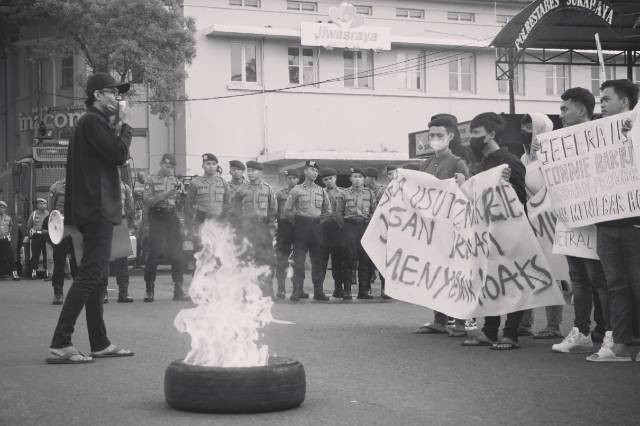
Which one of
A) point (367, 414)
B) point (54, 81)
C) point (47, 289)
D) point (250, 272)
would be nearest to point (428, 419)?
point (367, 414)

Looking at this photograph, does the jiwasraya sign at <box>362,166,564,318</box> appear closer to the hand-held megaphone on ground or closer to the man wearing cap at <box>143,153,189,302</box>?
the hand-held megaphone on ground

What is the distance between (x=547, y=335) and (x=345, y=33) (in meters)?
31.8

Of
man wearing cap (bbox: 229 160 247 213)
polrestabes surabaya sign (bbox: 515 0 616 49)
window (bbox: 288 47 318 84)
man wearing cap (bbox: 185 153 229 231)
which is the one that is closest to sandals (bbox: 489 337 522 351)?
polrestabes surabaya sign (bbox: 515 0 616 49)

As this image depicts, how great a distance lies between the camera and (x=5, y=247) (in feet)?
78.7

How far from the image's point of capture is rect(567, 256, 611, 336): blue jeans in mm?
8562

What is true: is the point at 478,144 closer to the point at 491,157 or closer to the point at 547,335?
the point at 491,157

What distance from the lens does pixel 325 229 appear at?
17328 mm

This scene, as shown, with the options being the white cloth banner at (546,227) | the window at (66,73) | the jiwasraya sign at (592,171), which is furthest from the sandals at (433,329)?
the window at (66,73)

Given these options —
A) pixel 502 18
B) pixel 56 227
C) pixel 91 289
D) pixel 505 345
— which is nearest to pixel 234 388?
pixel 91 289

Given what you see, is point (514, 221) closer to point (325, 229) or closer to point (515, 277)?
point (515, 277)

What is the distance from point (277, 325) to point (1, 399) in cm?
500

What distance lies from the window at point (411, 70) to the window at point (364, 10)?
1.96m

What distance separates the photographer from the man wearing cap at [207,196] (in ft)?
52.4

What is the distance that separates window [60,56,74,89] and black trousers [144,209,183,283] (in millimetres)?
32796
